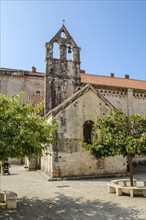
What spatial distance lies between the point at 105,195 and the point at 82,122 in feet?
27.6

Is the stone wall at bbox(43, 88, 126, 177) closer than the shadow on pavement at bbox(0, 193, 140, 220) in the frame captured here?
No

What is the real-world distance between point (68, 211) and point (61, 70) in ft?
58.2

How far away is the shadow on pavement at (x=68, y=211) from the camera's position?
826 cm

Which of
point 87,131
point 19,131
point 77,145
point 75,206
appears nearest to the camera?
point 19,131

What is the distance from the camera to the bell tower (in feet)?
79.0

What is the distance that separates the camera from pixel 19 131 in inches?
346

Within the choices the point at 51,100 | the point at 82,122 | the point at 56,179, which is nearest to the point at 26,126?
the point at 56,179

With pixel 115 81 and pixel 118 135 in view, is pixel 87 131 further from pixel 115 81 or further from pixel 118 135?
pixel 115 81

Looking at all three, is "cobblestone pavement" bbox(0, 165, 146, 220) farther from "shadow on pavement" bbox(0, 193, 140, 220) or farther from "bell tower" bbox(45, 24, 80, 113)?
"bell tower" bbox(45, 24, 80, 113)

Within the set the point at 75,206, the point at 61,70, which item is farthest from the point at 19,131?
the point at 61,70

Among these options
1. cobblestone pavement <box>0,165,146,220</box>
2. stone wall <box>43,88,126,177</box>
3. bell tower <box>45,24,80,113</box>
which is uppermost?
bell tower <box>45,24,80,113</box>

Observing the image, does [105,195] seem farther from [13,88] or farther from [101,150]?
[13,88]

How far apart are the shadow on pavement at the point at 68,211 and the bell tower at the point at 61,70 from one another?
14.0 metres

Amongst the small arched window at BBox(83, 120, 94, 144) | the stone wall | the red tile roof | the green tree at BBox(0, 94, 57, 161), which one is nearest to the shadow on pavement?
the green tree at BBox(0, 94, 57, 161)
